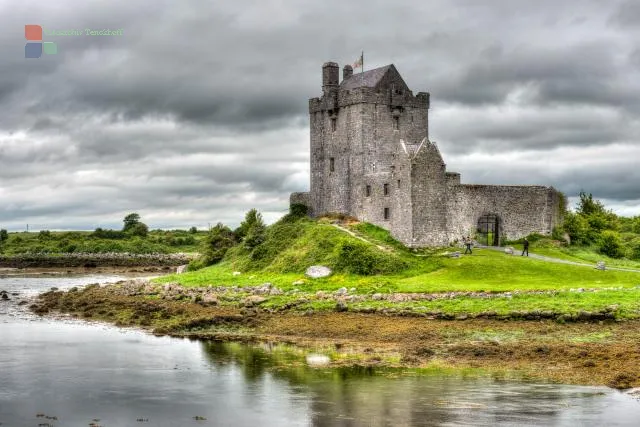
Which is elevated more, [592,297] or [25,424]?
[592,297]

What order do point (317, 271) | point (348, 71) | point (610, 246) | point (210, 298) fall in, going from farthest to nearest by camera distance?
point (348, 71) → point (610, 246) → point (317, 271) → point (210, 298)

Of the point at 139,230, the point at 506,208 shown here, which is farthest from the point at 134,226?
the point at 506,208

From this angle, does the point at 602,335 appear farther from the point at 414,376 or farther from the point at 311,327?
the point at 311,327

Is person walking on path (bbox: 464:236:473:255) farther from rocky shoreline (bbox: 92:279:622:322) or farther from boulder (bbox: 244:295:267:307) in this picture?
boulder (bbox: 244:295:267:307)

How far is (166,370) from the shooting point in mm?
24375

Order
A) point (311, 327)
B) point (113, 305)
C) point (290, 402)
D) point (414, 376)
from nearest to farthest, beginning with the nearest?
point (290, 402), point (414, 376), point (311, 327), point (113, 305)

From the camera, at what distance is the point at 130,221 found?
143 metres

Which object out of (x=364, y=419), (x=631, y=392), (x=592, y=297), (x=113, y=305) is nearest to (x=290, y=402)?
(x=364, y=419)

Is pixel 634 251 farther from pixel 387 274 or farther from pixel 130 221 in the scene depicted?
pixel 130 221

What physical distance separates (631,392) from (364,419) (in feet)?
24.1

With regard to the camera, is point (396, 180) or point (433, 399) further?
point (396, 180)

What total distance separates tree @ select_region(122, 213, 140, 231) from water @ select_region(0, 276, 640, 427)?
115 metres

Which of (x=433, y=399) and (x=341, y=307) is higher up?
(x=341, y=307)

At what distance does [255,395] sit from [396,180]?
28695 millimetres
